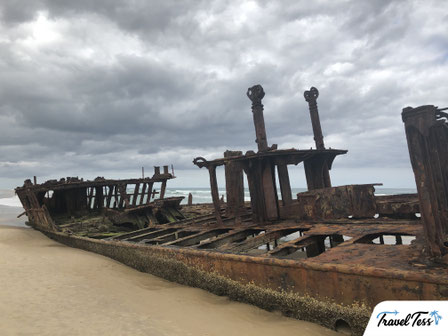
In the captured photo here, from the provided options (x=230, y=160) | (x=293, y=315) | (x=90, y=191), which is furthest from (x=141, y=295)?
(x=90, y=191)

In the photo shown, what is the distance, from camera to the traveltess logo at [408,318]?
255 centimetres

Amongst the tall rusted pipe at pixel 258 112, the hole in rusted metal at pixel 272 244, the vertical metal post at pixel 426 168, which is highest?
the tall rusted pipe at pixel 258 112

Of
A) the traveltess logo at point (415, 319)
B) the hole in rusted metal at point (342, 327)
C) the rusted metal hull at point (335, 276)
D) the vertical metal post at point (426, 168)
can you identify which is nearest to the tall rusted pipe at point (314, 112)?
the rusted metal hull at point (335, 276)

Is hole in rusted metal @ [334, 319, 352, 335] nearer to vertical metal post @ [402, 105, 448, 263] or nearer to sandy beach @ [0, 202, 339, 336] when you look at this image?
sandy beach @ [0, 202, 339, 336]

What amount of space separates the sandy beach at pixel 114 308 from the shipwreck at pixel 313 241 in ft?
0.84

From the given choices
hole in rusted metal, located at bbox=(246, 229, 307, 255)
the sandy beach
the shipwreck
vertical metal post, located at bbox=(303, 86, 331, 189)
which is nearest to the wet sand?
the sandy beach

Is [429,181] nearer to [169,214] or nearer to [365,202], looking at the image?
[365,202]

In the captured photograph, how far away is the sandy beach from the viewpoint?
134 inches

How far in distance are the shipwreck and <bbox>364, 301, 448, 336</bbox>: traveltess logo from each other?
7cm

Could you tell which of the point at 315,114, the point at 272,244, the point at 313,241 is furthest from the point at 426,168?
the point at 272,244

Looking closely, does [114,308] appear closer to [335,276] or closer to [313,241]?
[335,276]

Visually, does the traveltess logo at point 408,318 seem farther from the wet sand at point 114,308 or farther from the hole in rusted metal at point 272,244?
the hole in rusted metal at point 272,244

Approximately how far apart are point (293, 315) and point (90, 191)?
1269 cm

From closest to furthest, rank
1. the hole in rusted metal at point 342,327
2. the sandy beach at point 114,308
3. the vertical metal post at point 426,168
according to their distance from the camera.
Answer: the vertical metal post at point 426,168, the hole in rusted metal at point 342,327, the sandy beach at point 114,308
